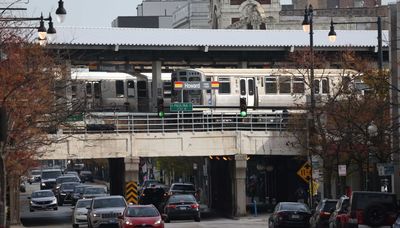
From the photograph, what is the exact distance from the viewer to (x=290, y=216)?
4581 centimetres

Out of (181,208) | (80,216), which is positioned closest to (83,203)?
Result: (80,216)

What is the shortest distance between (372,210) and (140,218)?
36.0 ft

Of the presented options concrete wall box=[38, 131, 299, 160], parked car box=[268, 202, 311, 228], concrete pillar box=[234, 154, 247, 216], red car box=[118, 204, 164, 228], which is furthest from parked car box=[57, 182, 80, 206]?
red car box=[118, 204, 164, 228]

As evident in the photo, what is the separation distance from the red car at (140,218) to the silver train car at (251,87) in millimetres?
24016

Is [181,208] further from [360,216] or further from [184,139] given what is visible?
[360,216]

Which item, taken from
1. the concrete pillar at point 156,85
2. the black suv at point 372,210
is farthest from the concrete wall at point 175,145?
the black suv at point 372,210

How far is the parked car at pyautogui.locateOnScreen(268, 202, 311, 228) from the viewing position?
4566 centimetres

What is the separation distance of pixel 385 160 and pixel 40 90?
14.6 metres

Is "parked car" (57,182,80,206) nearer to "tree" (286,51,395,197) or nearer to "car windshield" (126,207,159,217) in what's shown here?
"tree" (286,51,395,197)

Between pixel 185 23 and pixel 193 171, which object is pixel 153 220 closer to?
pixel 193 171

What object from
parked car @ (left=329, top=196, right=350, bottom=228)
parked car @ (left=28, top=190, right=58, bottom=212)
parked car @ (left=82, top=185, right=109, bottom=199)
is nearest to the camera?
parked car @ (left=329, top=196, right=350, bottom=228)

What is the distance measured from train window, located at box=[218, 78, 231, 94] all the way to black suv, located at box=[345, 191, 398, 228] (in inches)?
1295

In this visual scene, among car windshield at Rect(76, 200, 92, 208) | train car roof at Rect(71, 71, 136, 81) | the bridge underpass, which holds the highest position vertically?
train car roof at Rect(71, 71, 136, 81)

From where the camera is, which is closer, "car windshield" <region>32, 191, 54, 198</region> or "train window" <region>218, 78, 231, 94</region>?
"train window" <region>218, 78, 231, 94</region>
